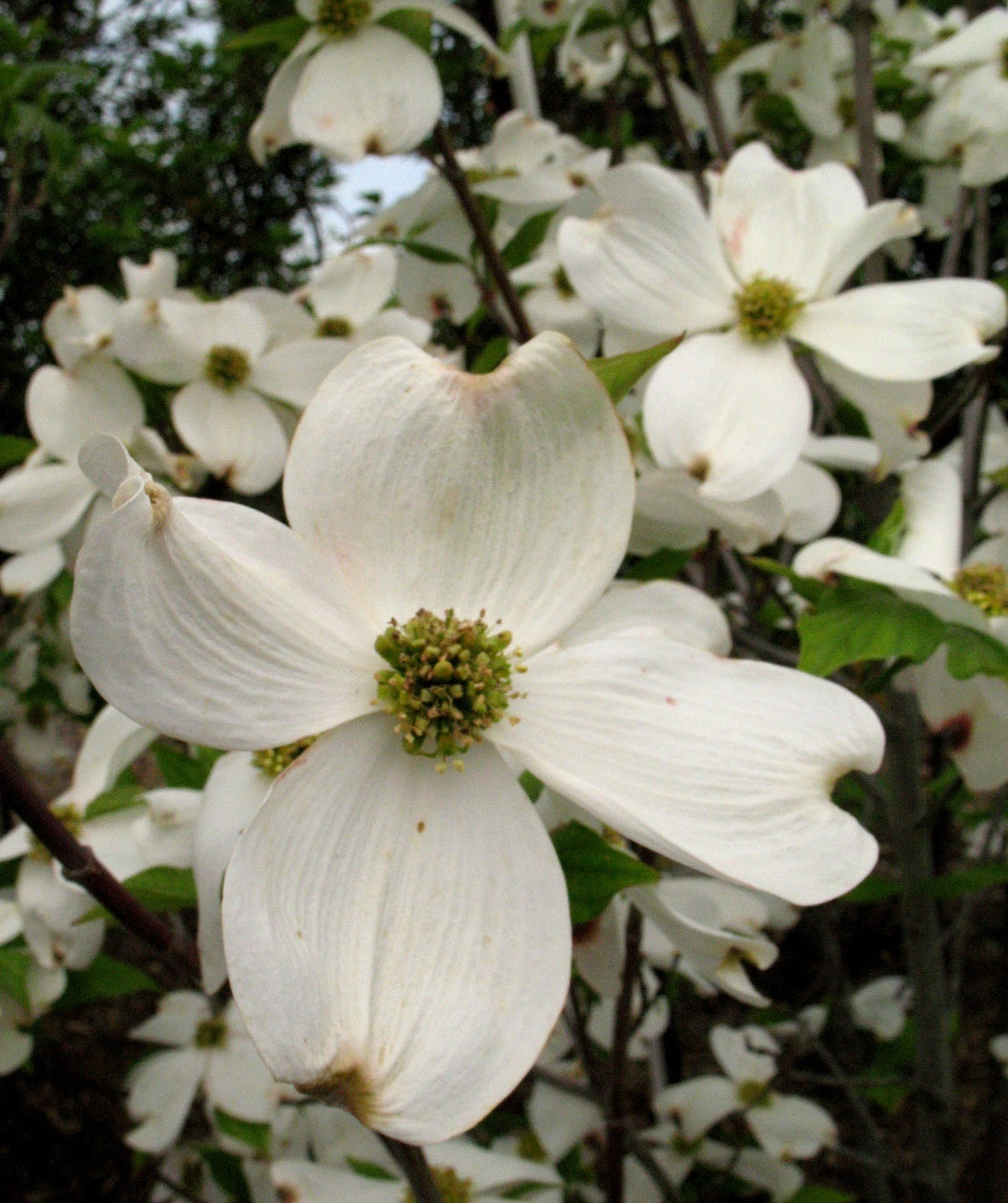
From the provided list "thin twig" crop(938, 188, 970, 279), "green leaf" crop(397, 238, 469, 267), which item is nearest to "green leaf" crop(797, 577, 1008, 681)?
"green leaf" crop(397, 238, 469, 267)

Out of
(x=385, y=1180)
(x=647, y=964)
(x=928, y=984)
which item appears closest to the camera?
(x=385, y=1180)

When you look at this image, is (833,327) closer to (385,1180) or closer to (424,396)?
(424,396)

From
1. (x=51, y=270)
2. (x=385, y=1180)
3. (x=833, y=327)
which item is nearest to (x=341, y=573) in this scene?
(x=833, y=327)

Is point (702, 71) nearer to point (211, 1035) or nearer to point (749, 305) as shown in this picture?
point (749, 305)

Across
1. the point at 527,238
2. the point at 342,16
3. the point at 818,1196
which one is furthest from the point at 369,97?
the point at 818,1196

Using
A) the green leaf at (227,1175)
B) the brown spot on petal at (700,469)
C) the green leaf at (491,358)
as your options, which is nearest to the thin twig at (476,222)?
the green leaf at (491,358)

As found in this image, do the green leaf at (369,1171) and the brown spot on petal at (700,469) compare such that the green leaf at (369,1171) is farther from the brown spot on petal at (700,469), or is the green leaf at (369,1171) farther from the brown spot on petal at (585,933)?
the brown spot on petal at (700,469)
